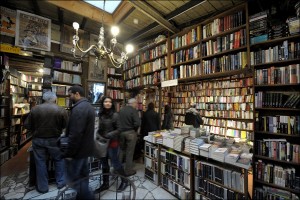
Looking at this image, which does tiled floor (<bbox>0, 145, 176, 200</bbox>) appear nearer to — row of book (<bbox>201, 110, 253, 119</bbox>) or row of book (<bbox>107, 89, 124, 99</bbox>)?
row of book (<bbox>107, 89, 124, 99</bbox>)

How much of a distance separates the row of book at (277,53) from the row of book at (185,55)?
0.95 meters

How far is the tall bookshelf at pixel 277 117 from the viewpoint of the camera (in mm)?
1875

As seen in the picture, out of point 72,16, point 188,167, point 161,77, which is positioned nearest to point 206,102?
point 161,77

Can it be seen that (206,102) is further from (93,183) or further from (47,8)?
(47,8)

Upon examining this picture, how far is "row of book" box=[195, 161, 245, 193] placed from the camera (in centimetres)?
172

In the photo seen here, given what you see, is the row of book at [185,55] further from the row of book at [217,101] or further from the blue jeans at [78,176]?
the blue jeans at [78,176]

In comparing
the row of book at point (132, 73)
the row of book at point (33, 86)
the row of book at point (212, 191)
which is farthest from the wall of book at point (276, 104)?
the row of book at point (33, 86)

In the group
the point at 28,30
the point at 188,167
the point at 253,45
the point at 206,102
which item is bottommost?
the point at 188,167

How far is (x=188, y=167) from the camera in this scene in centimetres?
212

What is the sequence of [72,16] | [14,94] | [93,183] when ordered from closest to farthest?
1. [93,183]
2. [72,16]
3. [14,94]

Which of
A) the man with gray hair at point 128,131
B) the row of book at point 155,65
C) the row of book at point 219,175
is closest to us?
the row of book at point 219,175

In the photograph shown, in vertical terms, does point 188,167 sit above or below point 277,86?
below

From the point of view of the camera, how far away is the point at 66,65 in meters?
3.91

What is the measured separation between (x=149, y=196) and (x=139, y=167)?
107cm
